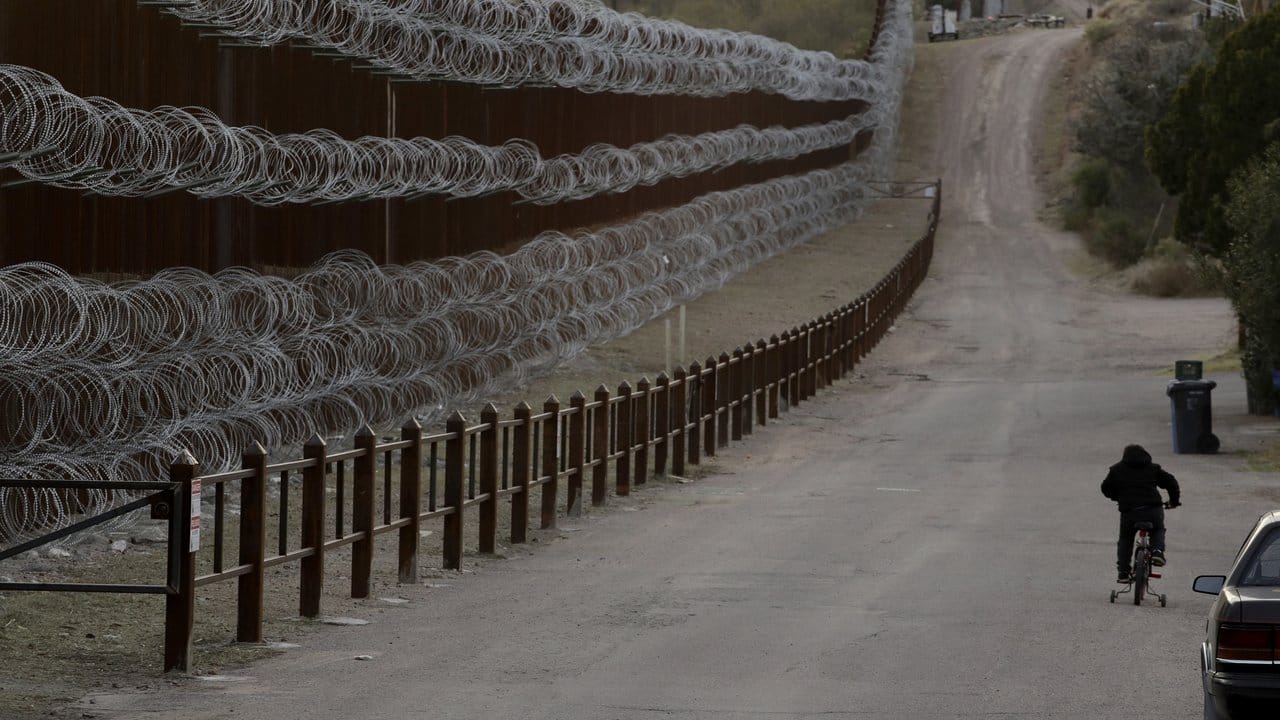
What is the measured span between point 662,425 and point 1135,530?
26.9ft

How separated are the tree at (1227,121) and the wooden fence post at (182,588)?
2116 cm

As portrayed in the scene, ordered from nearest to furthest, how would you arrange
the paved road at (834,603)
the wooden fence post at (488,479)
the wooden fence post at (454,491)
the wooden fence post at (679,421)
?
1. the paved road at (834,603)
2. the wooden fence post at (454,491)
3. the wooden fence post at (488,479)
4. the wooden fence post at (679,421)

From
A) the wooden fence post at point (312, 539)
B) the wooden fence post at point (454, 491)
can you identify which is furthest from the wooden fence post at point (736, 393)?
the wooden fence post at point (312, 539)

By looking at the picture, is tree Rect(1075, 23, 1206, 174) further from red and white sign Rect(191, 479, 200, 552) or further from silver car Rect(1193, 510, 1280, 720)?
silver car Rect(1193, 510, 1280, 720)

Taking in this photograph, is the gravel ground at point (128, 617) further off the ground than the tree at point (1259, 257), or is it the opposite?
the tree at point (1259, 257)

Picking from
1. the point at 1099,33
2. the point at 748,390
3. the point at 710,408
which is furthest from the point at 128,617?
the point at 1099,33

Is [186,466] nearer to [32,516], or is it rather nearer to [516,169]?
[32,516]

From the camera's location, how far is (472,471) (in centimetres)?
1362

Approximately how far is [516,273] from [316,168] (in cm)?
658

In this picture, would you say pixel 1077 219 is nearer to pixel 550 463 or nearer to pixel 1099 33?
pixel 1099 33

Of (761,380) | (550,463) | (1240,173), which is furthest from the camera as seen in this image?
(1240,173)

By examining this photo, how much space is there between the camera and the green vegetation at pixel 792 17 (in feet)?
433

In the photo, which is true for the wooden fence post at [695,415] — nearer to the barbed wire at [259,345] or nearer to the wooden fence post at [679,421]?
the wooden fence post at [679,421]

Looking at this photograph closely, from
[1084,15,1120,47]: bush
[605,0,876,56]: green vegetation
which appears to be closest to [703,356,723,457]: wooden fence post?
[1084,15,1120,47]: bush
